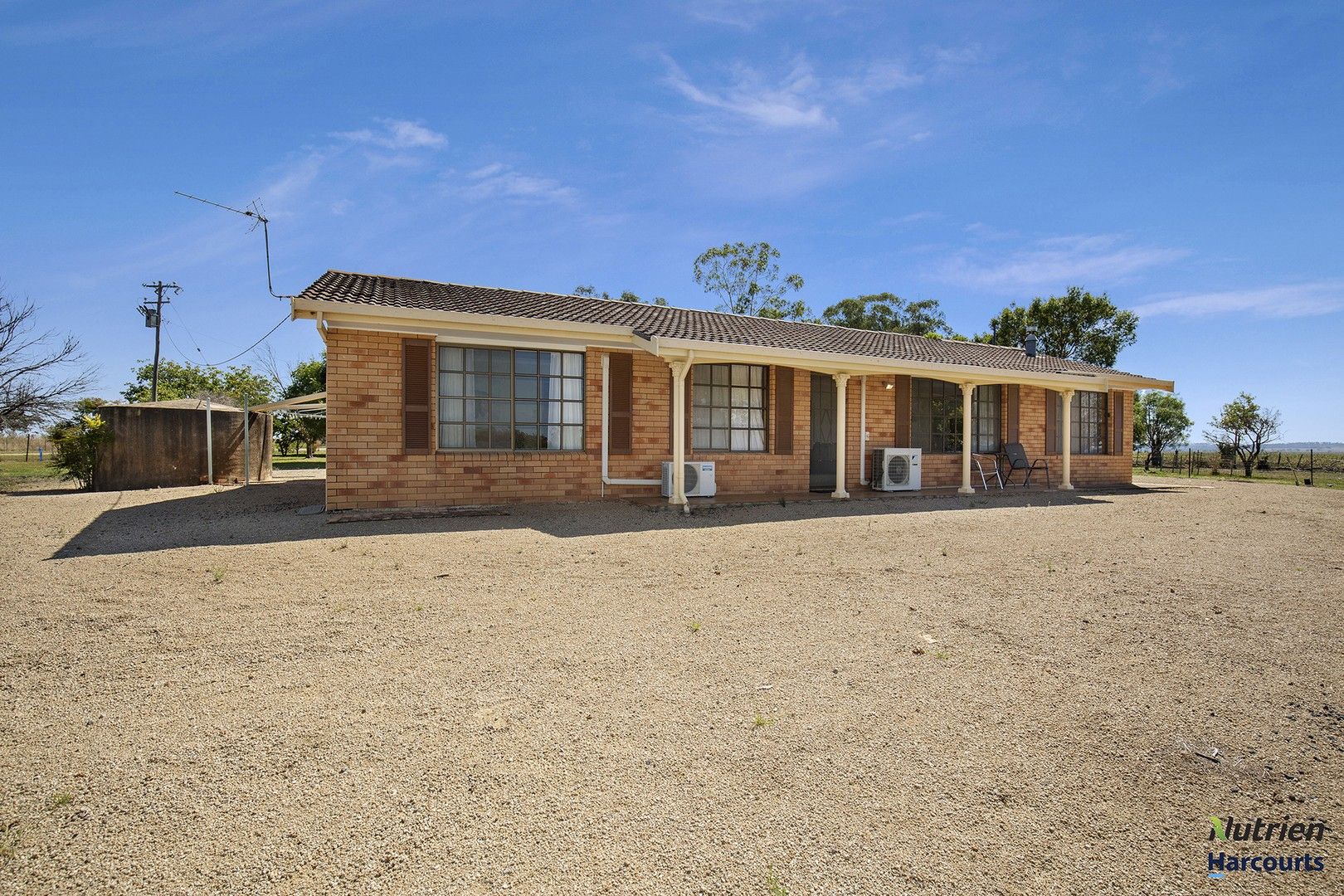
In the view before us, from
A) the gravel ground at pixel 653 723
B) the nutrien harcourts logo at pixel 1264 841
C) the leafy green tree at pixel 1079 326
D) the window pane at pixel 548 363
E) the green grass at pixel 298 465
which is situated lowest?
the nutrien harcourts logo at pixel 1264 841

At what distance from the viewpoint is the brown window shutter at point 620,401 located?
9.47 metres

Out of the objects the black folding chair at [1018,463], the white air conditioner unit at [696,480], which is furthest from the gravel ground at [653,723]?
the black folding chair at [1018,463]

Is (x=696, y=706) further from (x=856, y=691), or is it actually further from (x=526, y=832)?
(x=526, y=832)

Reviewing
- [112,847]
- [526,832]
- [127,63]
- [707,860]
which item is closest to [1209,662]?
[707,860]

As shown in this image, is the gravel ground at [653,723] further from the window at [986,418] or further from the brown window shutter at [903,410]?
the window at [986,418]

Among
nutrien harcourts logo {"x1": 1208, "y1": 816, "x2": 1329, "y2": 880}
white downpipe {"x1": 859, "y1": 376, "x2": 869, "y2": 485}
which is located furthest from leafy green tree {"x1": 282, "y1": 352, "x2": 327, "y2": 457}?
nutrien harcourts logo {"x1": 1208, "y1": 816, "x2": 1329, "y2": 880}

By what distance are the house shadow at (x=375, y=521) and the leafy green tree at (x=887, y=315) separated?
23562 mm

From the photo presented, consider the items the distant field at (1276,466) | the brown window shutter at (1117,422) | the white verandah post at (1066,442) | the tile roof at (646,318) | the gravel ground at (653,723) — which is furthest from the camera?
the distant field at (1276,466)

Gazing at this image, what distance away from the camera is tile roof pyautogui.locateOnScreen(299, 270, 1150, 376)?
8.97 m

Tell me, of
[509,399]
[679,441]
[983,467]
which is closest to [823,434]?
[679,441]

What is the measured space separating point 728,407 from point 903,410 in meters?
3.69

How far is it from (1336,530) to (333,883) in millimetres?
10752

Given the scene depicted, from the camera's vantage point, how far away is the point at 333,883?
170 cm

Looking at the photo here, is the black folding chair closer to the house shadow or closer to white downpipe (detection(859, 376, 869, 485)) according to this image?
the house shadow
